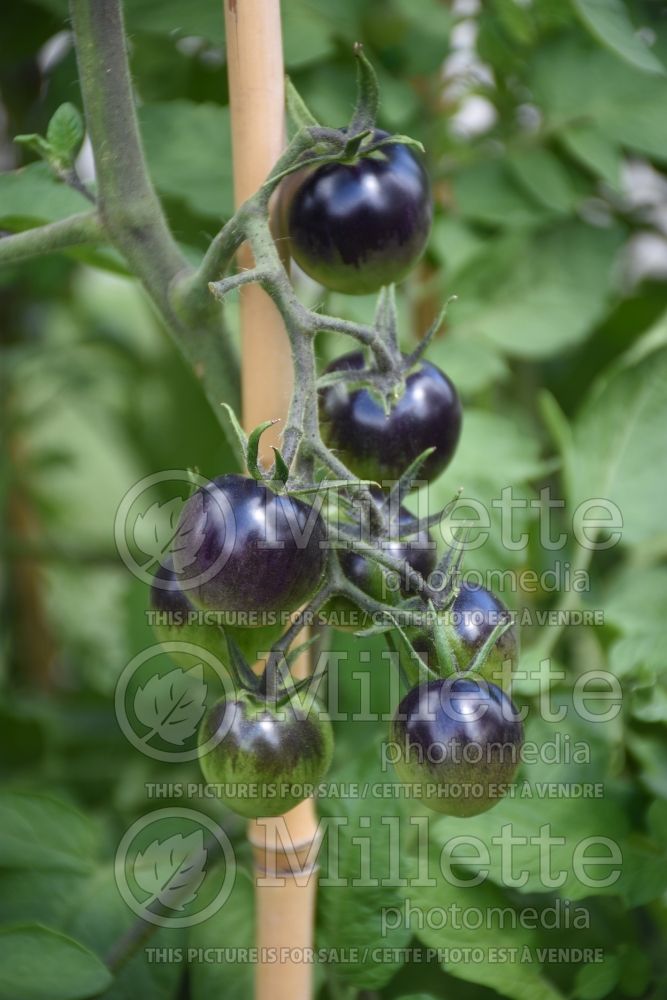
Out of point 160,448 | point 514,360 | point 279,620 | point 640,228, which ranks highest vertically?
point 279,620

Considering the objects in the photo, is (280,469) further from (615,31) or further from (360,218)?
(615,31)

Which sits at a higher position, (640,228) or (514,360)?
(640,228)

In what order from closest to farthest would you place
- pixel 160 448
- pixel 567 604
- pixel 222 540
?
pixel 222 540
pixel 567 604
pixel 160 448

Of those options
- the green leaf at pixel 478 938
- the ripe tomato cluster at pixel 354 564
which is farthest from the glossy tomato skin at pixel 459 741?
the green leaf at pixel 478 938

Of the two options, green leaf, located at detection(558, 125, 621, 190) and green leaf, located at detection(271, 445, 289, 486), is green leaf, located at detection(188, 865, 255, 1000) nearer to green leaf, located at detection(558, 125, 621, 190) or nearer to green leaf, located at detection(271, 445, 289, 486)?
green leaf, located at detection(271, 445, 289, 486)

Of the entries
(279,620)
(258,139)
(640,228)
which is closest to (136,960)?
(279,620)

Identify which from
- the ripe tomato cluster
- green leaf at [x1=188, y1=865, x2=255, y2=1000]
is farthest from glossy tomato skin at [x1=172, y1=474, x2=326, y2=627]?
green leaf at [x1=188, y1=865, x2=255, y2=1000]

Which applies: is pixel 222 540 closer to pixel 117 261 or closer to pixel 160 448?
pixel 117 261
